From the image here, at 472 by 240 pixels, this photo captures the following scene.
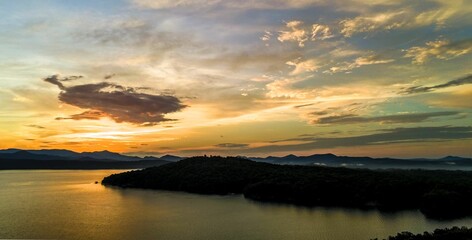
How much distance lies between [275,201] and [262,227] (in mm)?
37365

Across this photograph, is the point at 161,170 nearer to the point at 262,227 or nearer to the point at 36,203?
the point at 36,203

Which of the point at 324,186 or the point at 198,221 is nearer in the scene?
the point at 198,221

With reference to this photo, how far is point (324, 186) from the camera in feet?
338

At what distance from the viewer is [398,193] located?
9212cm

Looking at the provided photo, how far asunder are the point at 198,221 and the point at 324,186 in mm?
42841

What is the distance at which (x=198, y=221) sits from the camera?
72.8m

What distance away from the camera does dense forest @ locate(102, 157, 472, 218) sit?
8556cm

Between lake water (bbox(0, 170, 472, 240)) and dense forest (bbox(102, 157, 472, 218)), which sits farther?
dense forest (bbox(102, 157, 472, 218))

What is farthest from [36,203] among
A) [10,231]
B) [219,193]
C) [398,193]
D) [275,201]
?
[398,193]

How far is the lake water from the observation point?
60.4m

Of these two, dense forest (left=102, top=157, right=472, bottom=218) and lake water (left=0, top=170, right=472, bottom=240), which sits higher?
dense forest (left=102, top=157, right=472, bottom=218)

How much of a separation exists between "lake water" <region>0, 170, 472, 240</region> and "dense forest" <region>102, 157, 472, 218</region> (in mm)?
8562

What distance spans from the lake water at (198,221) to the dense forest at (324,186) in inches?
337

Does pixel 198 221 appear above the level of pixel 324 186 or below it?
below
